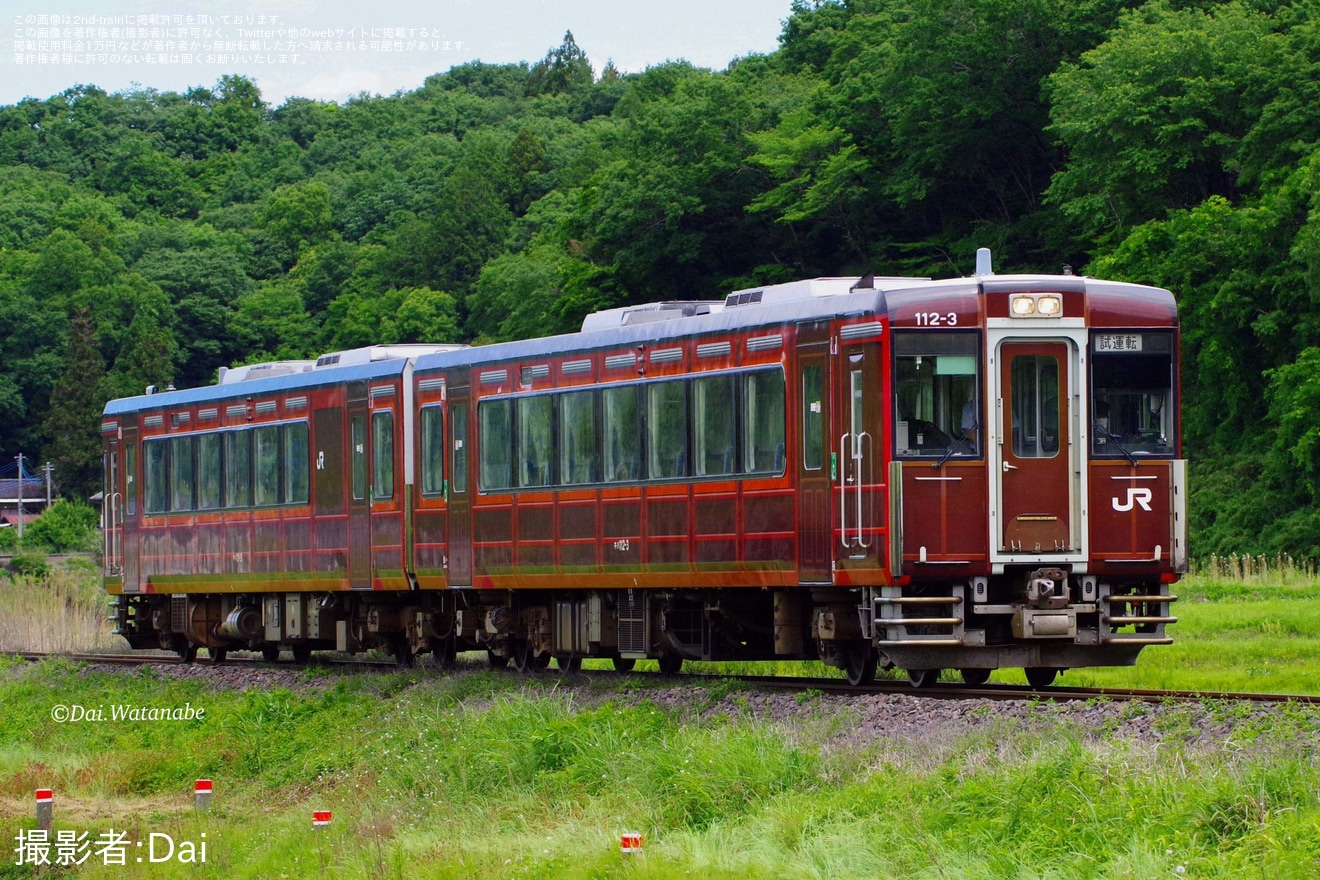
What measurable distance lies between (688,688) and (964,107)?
4369cm

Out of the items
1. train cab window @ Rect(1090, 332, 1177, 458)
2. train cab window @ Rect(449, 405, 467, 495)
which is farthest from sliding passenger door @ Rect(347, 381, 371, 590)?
train cab window @ Rect(1090, 332, 1177, 458)

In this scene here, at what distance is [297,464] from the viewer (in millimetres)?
25641

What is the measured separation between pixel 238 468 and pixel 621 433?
830 cm

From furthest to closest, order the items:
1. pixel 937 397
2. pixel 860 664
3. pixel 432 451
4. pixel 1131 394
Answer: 1. pixel 432 451
2. pixel 860 664
3. pixel 1131 394
4. pixel 937 397

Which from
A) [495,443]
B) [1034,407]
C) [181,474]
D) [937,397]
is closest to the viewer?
[937,397]

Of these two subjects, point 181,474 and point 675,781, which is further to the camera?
point 181,474

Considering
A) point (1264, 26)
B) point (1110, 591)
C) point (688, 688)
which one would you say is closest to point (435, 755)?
point (688, 688)

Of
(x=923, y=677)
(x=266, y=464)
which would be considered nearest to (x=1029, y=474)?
(x=923, y=677)

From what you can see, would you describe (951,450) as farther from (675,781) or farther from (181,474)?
(181,474)

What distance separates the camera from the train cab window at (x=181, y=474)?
27.8 metres

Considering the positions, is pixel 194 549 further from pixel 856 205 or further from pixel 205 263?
pixel 205 263

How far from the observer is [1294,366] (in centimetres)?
4534

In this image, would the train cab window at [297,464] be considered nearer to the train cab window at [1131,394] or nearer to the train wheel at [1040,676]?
the train wheel at [1040,676]

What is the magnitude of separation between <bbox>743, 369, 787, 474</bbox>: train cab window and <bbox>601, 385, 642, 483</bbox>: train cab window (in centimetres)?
176
